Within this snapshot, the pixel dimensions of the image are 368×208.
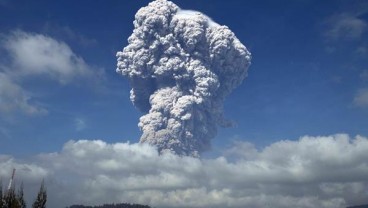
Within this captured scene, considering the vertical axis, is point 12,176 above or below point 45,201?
→ above
